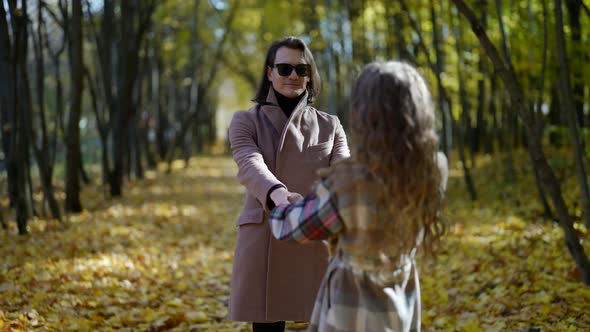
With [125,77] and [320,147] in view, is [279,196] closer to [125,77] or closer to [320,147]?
[320,147]

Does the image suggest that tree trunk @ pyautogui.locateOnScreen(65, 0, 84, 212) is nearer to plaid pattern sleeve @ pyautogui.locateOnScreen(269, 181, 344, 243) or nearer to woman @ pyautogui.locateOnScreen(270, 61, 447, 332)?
plaid pattern sleeve @ pyautogui.locateOnScreen(269, 181, 344, 243)

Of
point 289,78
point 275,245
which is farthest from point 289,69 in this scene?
point 275,245

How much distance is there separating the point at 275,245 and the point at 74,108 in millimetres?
6985

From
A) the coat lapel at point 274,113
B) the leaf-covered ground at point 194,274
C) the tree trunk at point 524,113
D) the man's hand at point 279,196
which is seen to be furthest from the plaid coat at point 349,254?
the tree trunk at point 524,113

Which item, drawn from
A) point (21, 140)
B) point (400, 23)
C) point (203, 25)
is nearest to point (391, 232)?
point (21, 140)

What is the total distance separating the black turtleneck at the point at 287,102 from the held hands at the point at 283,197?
62 cm

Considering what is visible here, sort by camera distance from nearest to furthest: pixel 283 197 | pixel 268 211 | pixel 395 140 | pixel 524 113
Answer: pixel 395 140
pixel 283 197
pixel 268 211
pixel 524 113

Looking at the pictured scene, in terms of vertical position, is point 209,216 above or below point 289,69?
below

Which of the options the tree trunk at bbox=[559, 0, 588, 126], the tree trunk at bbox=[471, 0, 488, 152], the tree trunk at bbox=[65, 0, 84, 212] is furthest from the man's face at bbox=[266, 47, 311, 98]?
the tree trunk at bbox=[559, 0, 588, 126]

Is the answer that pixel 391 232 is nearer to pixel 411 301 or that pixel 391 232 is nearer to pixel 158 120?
pixel 411 301

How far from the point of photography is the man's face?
2.96m

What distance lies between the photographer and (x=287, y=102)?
301cm

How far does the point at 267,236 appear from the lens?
2.85 metres

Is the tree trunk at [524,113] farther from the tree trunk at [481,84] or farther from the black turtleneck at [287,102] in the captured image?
the tree trunk at [481,84]
